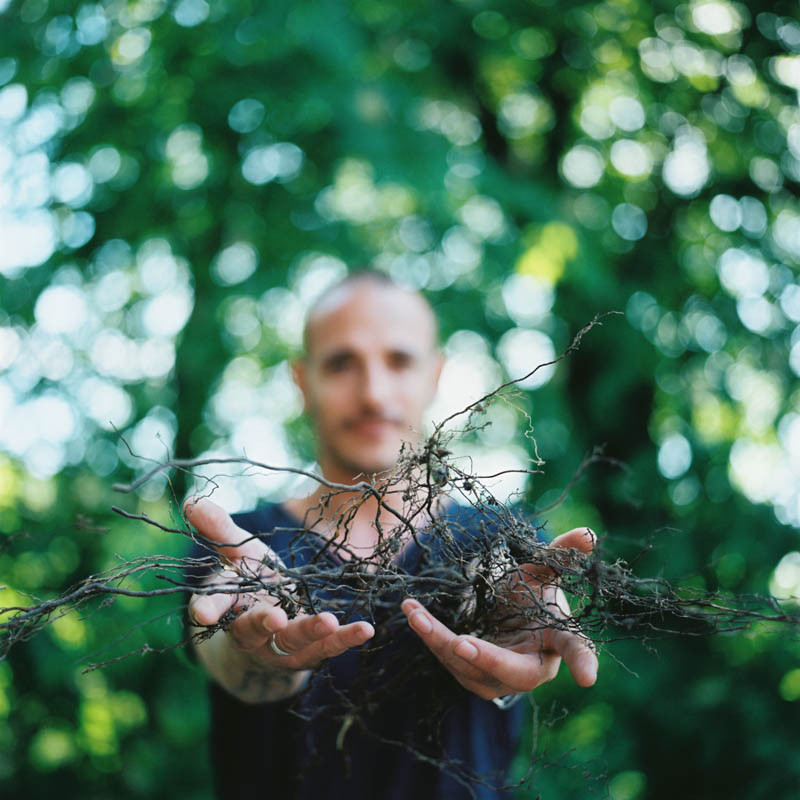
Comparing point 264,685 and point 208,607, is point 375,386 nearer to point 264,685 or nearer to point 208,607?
point 264,685

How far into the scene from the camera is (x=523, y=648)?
86 cm

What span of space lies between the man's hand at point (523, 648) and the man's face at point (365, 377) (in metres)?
0.66

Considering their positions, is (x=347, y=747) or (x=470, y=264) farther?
(x=470, y=264)

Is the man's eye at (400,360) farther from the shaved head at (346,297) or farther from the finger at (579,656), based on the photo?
the finger at (579,656)

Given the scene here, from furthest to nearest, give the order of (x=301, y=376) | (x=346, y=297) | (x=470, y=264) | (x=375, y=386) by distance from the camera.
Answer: (x=470, y=264) < (x=301, y=376) < (x=346, y=297) < (x=375, y=386)

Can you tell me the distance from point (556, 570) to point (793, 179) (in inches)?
80.0

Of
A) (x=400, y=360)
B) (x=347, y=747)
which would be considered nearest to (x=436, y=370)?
(x=400, y=360)

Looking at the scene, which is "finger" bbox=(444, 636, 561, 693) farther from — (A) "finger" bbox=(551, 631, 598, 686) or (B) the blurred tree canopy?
(B) the blurred tree canopy

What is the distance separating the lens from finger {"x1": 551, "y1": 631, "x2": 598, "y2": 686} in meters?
0.77

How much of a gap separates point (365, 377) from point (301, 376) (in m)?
0.30

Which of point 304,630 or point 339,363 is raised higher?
point 304,630

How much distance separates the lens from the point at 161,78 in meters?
2.29

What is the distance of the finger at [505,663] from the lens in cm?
75

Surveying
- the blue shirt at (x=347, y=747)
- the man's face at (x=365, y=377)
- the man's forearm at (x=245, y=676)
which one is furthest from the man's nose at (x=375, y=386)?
the man's forearm at (x=245, y=676)
